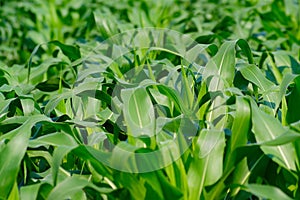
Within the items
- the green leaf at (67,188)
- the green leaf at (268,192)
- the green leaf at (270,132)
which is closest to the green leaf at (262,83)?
the green leaf at (270,132)

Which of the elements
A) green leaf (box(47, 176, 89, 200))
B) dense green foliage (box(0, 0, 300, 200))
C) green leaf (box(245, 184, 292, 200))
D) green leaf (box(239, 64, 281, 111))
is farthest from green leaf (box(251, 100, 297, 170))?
green leaf (box(47, 176, 89, 200))

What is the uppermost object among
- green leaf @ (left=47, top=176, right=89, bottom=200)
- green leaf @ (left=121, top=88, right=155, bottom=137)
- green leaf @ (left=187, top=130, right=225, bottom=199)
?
green leaf @ (left=121, top=88, right=155, bottom=137)

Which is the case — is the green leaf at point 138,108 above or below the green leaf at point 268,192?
above

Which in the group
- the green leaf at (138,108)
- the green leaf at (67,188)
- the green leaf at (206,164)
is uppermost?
the green leaf at (138,108)

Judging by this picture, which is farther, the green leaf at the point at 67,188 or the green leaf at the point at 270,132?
the green leaf at the point at 270,132

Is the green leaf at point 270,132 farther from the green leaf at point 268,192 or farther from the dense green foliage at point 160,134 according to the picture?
the green leaf at point 268,192

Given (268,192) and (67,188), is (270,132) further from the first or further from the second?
(67,188)

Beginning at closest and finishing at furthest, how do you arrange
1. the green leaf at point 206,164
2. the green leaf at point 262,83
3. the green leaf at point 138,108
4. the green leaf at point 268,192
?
the green leaf at point 268,192, the green leaf at point 206,164, the green leaf at point 138,108, the green leaf at point 262,83

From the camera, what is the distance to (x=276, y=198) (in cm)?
135

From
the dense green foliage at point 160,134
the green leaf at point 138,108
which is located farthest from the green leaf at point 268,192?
the green leaf at point 138,108

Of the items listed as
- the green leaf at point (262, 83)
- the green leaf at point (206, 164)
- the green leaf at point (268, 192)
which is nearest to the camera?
the green leaf at point (268, 192)

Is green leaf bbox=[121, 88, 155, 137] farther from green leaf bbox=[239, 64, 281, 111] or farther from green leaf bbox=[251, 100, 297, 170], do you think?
green leaf bbox=[239, 64, 281, 111]

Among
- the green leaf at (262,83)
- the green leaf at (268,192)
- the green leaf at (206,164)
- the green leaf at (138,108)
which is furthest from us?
the green leaf at (262,83)

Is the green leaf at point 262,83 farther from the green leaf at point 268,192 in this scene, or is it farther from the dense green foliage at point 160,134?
the green leaf at point 268,192
